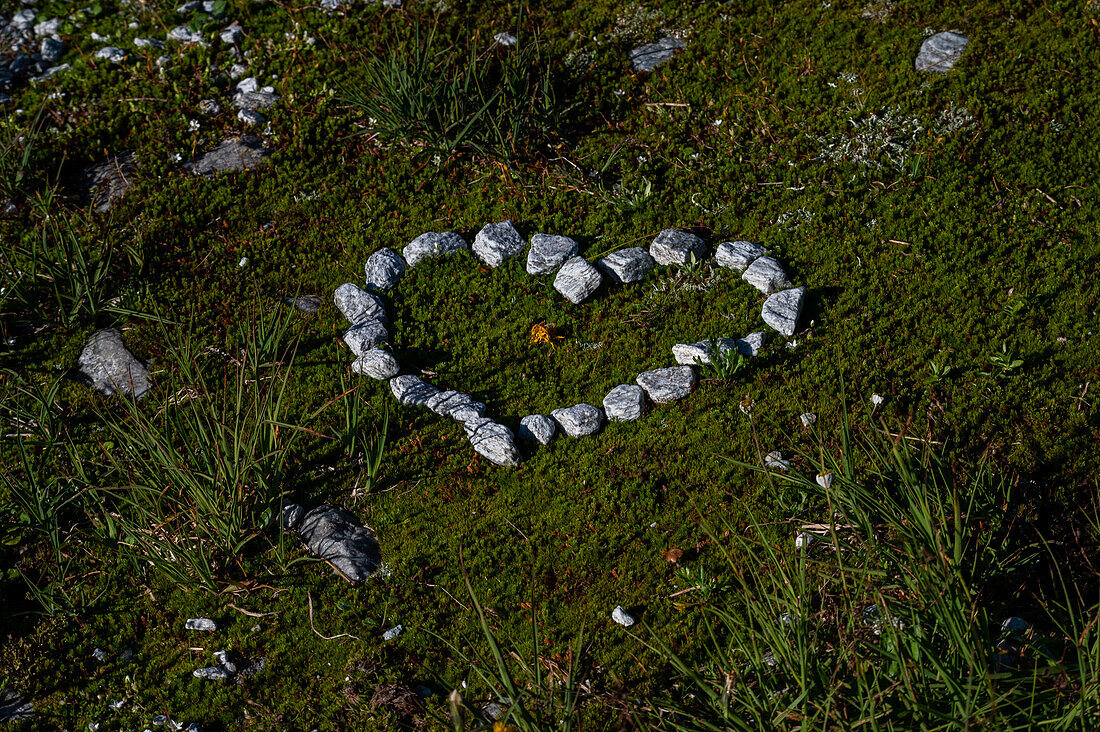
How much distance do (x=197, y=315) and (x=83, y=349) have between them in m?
0.90

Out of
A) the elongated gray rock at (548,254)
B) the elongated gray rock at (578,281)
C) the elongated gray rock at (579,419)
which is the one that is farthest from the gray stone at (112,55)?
the elongated gray rock at (579,419)

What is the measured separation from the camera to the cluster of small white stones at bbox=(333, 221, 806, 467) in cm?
582

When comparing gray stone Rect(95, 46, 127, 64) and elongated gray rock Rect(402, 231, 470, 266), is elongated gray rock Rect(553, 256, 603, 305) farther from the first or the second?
gray stone Rect(95, 46, 127, 64)

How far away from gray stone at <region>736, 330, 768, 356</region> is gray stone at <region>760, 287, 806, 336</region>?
13 centimetres

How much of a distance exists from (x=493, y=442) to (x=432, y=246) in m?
2.09

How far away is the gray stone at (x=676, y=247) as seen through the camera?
21.6 feet

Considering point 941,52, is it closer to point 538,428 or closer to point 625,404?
point 625,404

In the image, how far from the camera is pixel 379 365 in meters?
6.21

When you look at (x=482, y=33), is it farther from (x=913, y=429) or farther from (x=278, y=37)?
(x=913, y=429)

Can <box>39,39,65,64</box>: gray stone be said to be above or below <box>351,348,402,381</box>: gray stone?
above

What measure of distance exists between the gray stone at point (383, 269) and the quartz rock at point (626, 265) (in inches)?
65.7

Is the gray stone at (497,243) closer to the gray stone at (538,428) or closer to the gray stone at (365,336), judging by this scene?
the gray stone at (365,336)

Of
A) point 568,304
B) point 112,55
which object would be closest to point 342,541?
point 568,304

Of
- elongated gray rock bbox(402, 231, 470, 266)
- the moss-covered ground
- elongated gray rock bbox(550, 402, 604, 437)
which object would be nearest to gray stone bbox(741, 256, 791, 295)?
the moss-covered ground
